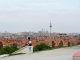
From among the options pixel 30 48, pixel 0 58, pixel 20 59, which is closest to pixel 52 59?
pixel 20 59

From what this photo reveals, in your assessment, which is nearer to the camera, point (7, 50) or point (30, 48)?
point (30, 48)

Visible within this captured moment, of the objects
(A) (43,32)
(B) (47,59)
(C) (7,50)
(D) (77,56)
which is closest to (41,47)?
(C) (7,50)

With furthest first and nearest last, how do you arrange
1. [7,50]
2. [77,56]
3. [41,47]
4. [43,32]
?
[43,32] → [41,47] → [7,50] → [77,56]

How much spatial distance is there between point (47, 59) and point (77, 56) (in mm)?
2681

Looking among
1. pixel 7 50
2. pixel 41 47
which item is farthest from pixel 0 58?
pixel 41 47

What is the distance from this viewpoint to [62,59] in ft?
42.4

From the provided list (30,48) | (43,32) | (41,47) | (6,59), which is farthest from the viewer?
(43,32)

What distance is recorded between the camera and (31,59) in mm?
12797

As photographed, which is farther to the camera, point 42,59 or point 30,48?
point 30,48

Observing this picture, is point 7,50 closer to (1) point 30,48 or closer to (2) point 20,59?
(1) point 30,48

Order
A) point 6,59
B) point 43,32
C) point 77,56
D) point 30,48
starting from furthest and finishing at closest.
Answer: point 43,32, point 30,48, point 6,59, point 77,56

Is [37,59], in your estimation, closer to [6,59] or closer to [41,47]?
[6,59]

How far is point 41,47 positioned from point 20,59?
8235mm

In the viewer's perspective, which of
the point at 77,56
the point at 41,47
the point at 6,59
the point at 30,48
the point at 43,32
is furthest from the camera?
the point at 43,32
